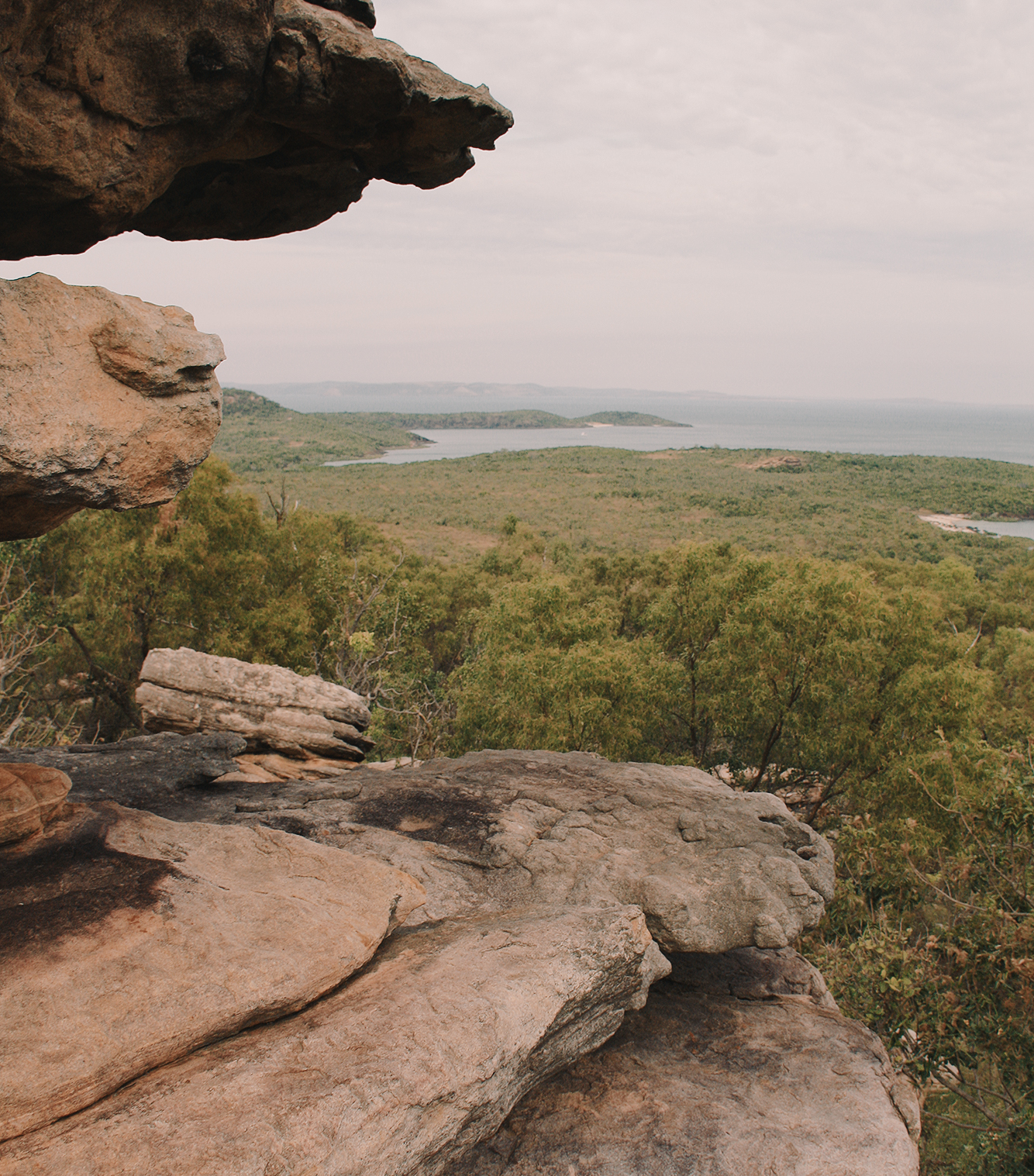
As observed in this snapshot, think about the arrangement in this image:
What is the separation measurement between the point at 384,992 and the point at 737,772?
1943 cm

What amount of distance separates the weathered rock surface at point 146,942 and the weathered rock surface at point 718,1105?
2.53 meters

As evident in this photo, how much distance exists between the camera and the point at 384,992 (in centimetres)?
661

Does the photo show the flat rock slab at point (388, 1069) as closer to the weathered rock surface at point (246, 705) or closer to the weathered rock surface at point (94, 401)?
the weathered rock surface at point (94, 401)

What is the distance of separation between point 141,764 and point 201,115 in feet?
31.7

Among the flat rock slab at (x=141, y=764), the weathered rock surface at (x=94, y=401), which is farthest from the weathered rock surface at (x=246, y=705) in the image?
the weathered rock surface at (x=94, y=401)

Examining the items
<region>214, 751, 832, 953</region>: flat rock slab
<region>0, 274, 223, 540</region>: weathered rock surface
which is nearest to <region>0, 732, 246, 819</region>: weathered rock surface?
<region>214, 751, 832, 953</region>: flat rock slab

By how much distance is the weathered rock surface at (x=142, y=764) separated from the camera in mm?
11047

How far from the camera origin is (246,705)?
1493cm

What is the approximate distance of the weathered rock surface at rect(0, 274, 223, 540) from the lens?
572 cm

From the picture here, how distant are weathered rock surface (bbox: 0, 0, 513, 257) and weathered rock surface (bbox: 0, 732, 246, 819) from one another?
7.56 m

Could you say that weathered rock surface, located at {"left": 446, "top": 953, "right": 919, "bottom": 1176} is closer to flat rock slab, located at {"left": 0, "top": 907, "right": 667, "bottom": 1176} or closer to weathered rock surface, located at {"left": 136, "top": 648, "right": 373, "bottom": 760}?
flat rock slab, located at {"left": 0, "top": 907, "right": 667, "bottom": 1176}

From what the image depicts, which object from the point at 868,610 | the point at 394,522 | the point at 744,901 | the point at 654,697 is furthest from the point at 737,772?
the point at 394,522

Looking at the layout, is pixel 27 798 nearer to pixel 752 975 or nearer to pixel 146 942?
pixel 146 942

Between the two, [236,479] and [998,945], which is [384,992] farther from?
[236,479]
